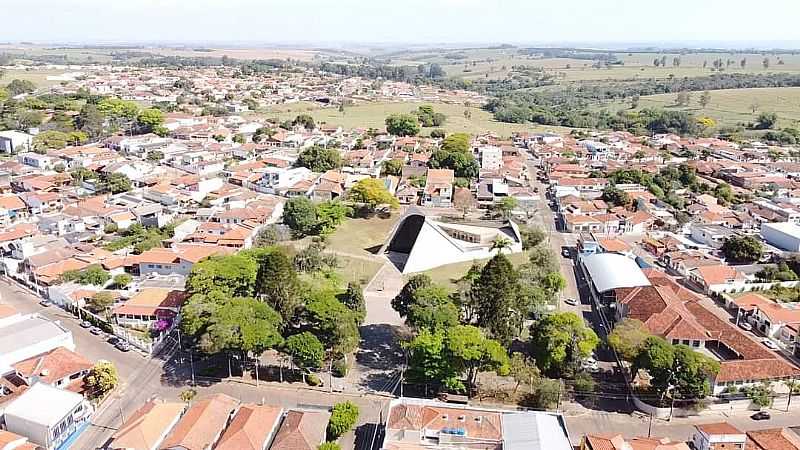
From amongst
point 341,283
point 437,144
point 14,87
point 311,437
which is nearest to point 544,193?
point 437,144

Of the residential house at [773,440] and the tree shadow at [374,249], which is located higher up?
the residential house at [773,440]

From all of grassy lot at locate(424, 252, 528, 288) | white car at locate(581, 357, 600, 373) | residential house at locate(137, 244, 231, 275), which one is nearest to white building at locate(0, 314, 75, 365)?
residential house at locate(137, 244, 231, 275)

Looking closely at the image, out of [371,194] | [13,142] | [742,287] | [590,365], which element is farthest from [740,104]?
[13,142]

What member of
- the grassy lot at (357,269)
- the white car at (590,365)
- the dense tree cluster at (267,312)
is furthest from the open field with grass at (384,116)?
the white car at (590,365)

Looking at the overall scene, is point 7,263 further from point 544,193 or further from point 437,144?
point 437,144

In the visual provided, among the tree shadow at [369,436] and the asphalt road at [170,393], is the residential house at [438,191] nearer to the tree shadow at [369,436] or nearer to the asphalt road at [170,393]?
the asphalt road at [170,393]
